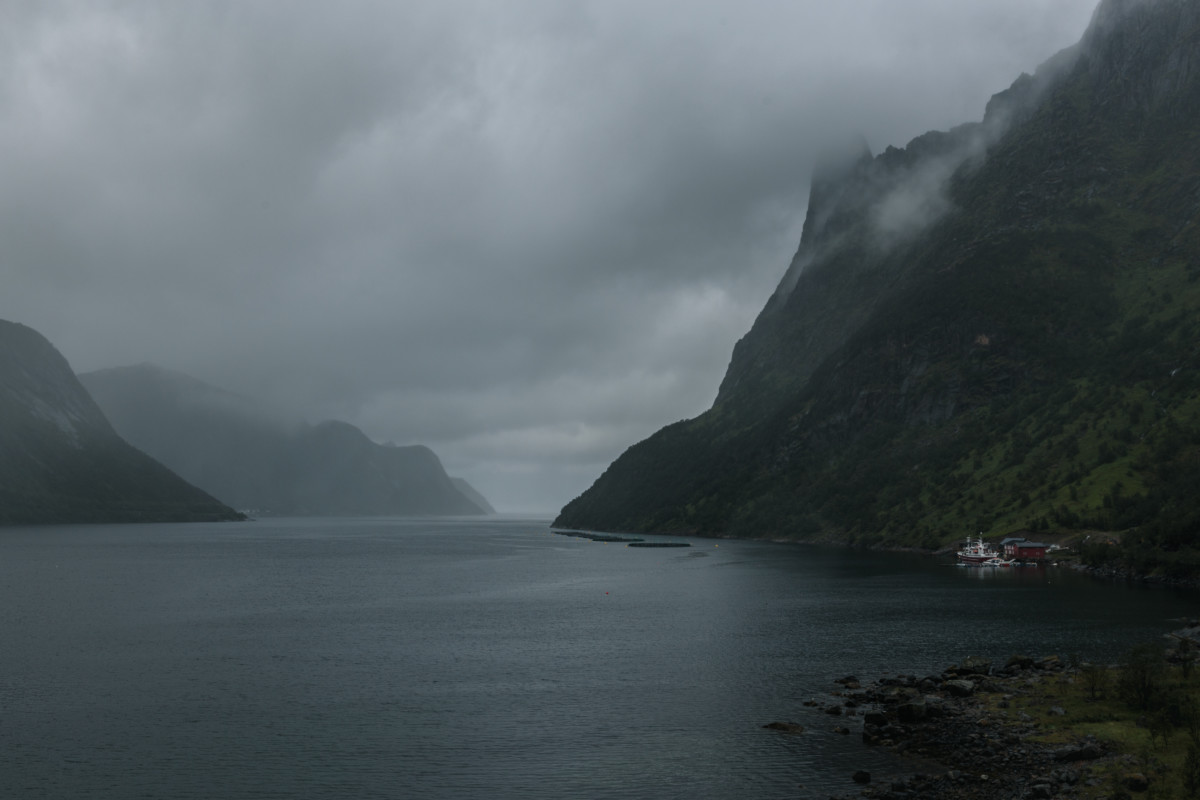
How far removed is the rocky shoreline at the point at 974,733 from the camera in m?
44.8

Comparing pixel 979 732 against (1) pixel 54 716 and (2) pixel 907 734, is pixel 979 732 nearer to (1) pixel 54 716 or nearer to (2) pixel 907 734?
(2) pixel 907 734

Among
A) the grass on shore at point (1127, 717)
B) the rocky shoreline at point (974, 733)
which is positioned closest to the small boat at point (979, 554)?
the rocky shoreline at point (974, 733)

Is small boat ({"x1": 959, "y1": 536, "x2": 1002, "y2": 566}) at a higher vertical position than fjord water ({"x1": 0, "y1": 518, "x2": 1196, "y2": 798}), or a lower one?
higher

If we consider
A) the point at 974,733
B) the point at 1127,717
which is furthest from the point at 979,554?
the point at 974,733

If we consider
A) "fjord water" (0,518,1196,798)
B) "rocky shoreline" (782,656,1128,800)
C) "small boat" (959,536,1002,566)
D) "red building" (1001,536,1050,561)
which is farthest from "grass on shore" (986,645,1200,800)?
"red building" (1001,536,1050,561)

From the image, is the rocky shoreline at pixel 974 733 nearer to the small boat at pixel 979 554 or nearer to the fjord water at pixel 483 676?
the fjord water at pixel 483 676

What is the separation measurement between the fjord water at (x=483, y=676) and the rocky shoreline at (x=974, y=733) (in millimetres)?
2787

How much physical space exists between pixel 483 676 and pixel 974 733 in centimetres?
4354

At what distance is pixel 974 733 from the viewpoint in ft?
180

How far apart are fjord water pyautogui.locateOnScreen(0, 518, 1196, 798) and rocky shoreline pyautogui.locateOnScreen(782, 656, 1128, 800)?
110 inches

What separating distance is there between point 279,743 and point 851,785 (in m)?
37.6

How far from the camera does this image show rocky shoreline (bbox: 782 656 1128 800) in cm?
4481

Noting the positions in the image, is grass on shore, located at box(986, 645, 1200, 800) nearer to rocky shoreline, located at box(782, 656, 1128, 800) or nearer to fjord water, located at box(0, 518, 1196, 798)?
rocky shoreline, located at box(782, 656, 1128, 800)

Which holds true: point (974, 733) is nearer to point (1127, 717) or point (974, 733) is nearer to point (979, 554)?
point (1127, 717)
